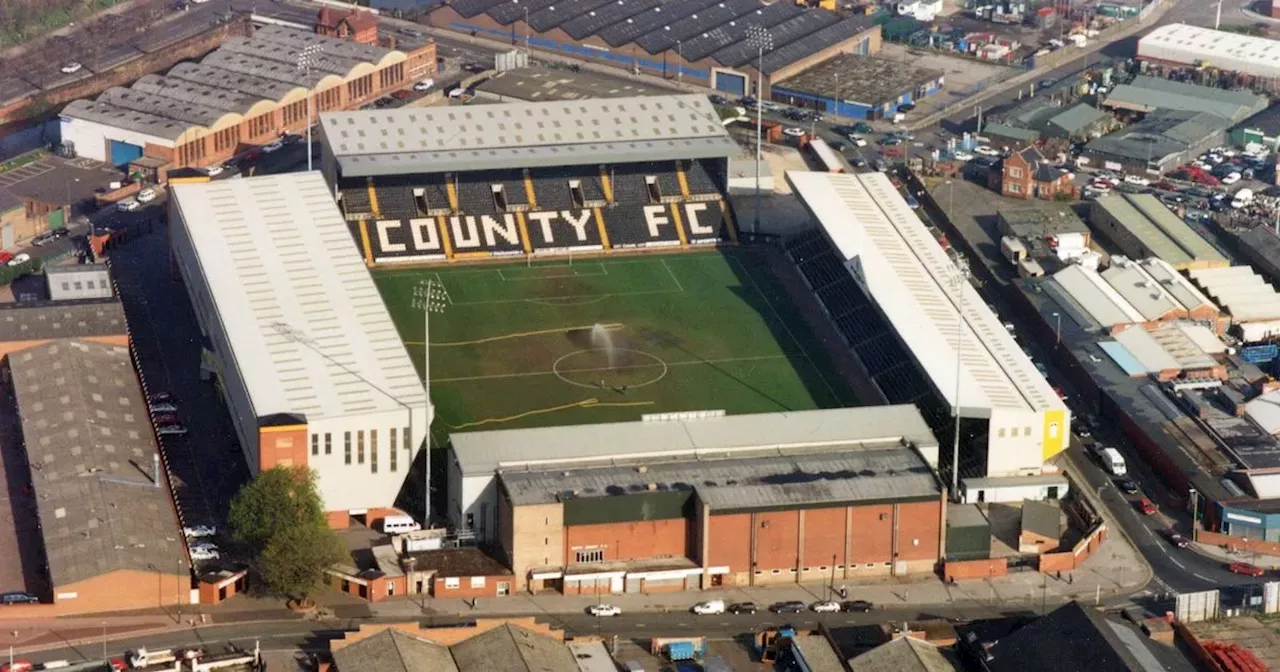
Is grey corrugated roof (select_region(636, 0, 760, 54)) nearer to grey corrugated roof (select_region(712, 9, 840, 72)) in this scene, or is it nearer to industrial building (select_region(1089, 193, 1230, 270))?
grey corrugated roof (select_region(712, 9, 840, 72))

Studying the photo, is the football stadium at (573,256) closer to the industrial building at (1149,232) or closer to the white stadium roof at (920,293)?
the white stadium roof at (920,293)

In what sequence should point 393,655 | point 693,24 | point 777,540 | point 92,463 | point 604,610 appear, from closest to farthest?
point 393,655 < point 604,610 < point 777,540 < point 92,463 < point 693,24

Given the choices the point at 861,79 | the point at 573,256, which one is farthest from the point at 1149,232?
the point at 861,79

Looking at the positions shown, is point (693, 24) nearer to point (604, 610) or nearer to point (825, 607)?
point (825, 607)

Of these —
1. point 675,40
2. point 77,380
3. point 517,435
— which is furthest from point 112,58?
point 517,435

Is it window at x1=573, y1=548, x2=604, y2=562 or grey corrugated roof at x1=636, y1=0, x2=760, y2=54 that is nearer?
window at x1=573, y1=548, x2=604, y2=562

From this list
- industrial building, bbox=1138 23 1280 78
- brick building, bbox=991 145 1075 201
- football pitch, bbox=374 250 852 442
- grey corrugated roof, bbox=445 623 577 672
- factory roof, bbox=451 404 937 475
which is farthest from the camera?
industrial building, bbox=1138 23 1280 78

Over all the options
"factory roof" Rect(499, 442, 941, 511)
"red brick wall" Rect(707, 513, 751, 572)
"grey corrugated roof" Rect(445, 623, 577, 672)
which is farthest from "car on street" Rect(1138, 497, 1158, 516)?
"grey corrugated roof" Rect(445, 623, 577, 672)
